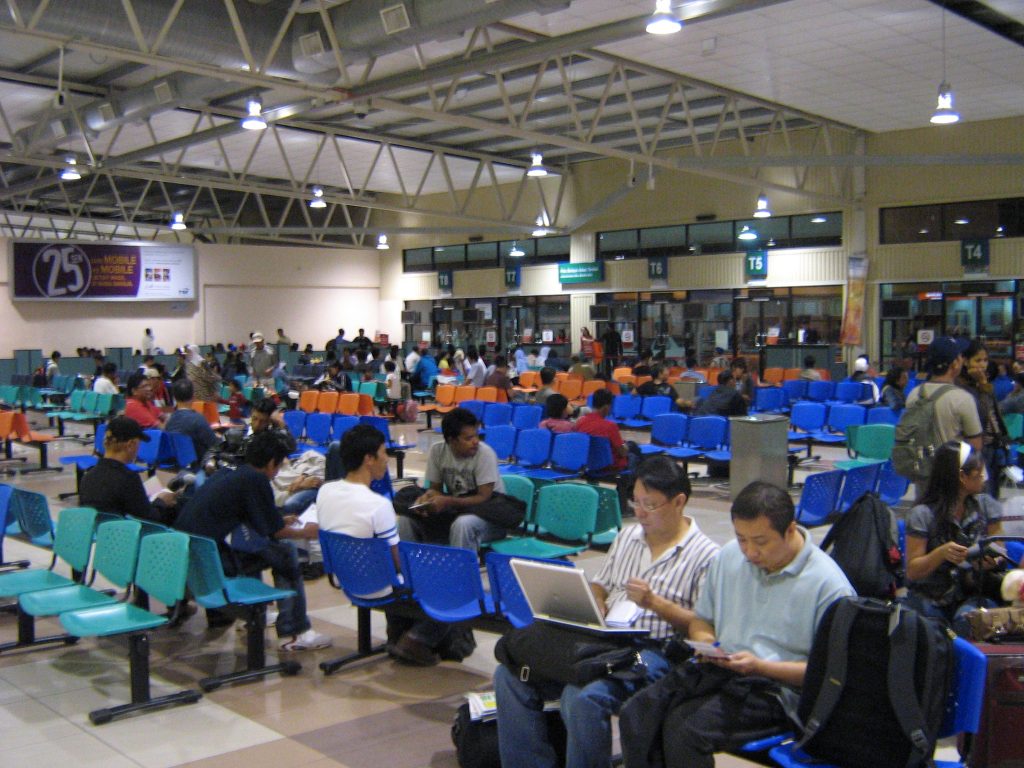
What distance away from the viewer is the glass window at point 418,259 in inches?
1195

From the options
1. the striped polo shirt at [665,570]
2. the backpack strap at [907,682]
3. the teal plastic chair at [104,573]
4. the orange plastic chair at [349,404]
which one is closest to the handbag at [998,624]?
the backpack strap at [907,682]

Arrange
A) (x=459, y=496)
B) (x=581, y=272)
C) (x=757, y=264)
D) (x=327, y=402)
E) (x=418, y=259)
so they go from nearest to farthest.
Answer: (x=459, y=496) < (x=327, y=402) < (x=757, y=264) < (x=581, y=272) < (x=418, y=259)

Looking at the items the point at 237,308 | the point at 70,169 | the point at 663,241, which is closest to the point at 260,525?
the point at 70,169

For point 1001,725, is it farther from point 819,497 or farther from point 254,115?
point 254,115

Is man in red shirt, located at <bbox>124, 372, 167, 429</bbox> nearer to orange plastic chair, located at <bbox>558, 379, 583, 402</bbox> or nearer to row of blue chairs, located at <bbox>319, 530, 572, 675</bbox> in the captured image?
row of blue chairs, located at <bbox>319, 530, 572, 675</bbox>

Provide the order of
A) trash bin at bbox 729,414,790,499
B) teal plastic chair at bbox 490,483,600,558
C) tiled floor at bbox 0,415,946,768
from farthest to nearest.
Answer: trash bin at bbox 729,414,790,499, teal plastic chair at bbox 490,483,600,558, tiled floor at bbox 0,415,946,768

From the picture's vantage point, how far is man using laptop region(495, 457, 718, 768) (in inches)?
133

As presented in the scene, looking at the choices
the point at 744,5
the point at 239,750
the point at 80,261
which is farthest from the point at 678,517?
the point at 80,261

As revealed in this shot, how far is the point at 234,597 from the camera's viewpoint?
196 inches

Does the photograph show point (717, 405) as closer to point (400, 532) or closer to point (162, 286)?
point (400, 532)

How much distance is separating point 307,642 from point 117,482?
143 cm

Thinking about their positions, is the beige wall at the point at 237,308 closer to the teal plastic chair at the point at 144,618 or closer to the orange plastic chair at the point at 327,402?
the orange plastic chair at the point at 327,402

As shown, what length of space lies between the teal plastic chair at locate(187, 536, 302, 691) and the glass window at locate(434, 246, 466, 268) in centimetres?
2434

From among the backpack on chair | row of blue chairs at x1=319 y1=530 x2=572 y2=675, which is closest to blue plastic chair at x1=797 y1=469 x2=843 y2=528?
the backpack on chair
